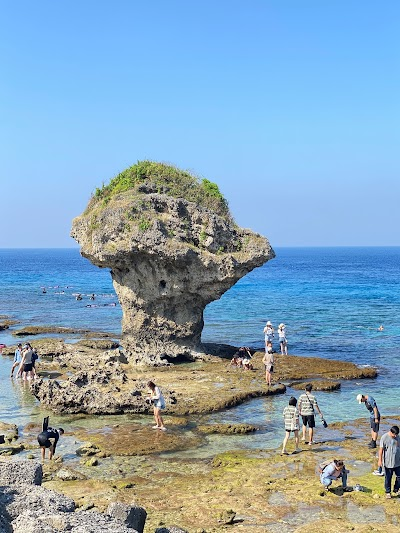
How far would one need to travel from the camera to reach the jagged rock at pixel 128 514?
1060 centimetres

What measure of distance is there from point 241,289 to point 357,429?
219 ft

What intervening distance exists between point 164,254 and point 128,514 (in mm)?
19127

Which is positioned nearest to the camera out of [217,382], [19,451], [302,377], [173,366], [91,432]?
[19,451]

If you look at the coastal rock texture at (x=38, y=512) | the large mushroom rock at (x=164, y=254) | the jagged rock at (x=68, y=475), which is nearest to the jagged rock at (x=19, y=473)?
the coastal rock texture at (x=38, y=512)

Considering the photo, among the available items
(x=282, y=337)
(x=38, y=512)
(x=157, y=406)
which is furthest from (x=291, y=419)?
(x=282, y=337)

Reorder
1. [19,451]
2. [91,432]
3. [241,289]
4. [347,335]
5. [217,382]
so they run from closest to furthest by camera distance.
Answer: [19,451]
[91,432]
[217,382]
[347,335]
[241,289]

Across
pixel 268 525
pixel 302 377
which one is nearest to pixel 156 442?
pixel 268 525

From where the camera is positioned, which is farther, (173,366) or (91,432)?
(173,366)

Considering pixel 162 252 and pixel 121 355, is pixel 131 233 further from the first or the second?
pixel 121 355

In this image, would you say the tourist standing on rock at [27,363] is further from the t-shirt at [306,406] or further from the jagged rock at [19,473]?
the jagged rock at [19,473]

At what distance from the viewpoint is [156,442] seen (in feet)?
60.8

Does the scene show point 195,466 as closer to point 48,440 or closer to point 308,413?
point 308,413

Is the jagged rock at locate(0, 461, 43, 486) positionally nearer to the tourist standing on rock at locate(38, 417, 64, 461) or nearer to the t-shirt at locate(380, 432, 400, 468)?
the tourist standing on rock at locate(38, 417, 64, 461)

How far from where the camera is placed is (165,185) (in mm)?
31906
